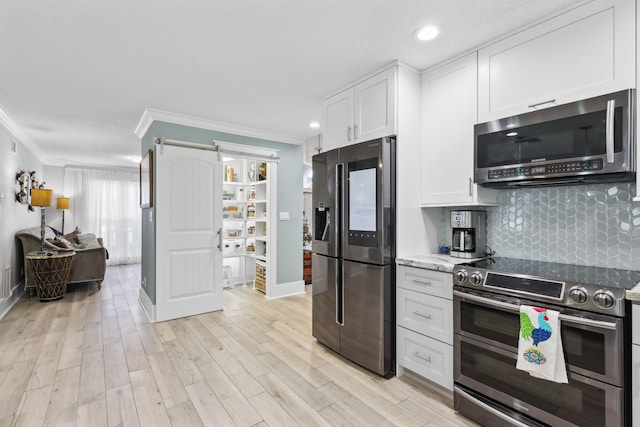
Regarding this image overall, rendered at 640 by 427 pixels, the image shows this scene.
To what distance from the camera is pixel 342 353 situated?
266 centimetres

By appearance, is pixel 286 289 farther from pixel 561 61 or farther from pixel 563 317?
pixel 561 61

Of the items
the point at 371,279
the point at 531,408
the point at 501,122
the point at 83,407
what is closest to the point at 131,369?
the point at 83,407

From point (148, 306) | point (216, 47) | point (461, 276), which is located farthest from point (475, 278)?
point (148, 306)

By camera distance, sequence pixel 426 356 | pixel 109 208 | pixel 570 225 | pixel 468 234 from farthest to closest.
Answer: pixel 109 208, pixel 468 234, pixel 426 356, pixel 570 225

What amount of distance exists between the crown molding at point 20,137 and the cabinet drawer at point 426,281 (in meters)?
4.72

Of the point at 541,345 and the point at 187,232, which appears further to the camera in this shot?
the point at 187,232

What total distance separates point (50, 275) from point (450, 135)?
5405mm

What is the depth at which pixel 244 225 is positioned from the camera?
5.54 metres

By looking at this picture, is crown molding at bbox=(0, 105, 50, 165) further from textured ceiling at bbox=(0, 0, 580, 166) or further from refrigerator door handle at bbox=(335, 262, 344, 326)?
refrigerator door handle at bbox=(335, 262, 344, 326)

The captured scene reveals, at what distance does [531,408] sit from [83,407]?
2.67 metres

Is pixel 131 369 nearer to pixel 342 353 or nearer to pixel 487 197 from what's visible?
pixel 342 353

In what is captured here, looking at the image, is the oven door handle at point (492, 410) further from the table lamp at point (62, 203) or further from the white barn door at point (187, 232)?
the table lamp at point (62, 203)

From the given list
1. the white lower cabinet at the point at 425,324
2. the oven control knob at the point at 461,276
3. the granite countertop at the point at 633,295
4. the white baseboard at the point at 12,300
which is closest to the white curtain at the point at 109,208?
the white baseboard at the point at 12,300

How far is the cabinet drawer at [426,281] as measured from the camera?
6.74 ft
